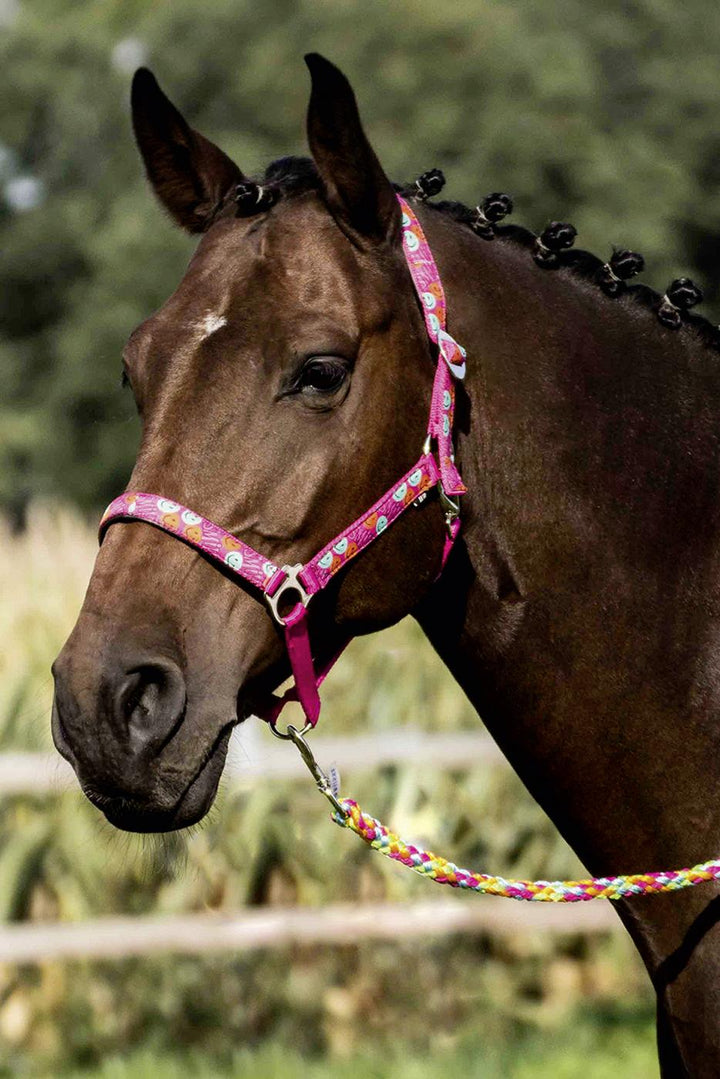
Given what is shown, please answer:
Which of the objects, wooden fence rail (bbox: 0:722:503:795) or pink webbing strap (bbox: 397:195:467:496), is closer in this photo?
pink webbing strap (bbox: 397:195:467:496)

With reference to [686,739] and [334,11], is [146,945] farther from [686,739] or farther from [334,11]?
[334,11]

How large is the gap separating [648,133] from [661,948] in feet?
85.5

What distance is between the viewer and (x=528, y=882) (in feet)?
8.70

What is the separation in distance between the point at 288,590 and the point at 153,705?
0.32 meters

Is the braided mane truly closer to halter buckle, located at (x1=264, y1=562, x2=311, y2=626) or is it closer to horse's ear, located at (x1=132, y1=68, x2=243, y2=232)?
horse's ear, located at (x1=132, y1=68, x2=243, y2=232)

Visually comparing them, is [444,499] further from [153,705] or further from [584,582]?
[153,705]

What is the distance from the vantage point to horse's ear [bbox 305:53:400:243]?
2.52 meters

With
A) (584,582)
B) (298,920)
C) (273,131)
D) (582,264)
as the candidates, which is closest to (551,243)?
(582,264)

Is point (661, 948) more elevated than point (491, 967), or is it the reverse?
point (661, 948)

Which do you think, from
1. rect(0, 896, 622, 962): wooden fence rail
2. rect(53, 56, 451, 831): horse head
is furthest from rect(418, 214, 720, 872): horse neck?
rect(0, 896, 622, 962): wooden fence rail

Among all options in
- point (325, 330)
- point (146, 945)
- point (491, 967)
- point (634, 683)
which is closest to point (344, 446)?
point (325, 330)

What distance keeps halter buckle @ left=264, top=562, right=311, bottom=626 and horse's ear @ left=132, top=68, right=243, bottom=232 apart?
835mm

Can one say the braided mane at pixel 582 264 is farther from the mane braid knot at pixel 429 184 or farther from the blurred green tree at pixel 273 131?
the blurred green tree at pixel 273 131

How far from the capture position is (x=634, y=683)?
8.58ft
